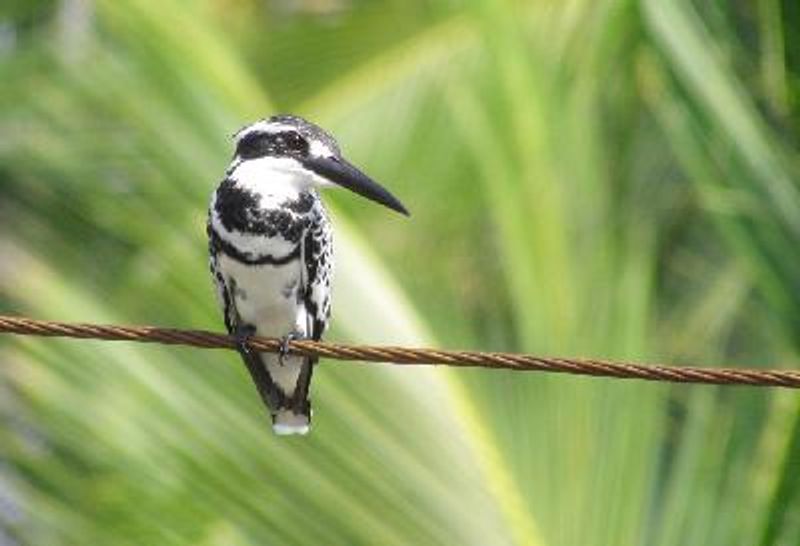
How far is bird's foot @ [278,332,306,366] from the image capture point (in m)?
6.07

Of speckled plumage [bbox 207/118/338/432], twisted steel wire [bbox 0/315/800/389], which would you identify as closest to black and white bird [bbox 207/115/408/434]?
speckled plumage [bbox 207/118/338/432]

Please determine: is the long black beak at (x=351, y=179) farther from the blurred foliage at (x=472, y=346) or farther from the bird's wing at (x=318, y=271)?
the blurred foliage at (x=472, y=346)

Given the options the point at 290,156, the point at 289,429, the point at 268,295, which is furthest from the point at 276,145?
the point at 289,429

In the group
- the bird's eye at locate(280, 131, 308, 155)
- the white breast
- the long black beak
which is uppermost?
the bird's eye at locate(280, 131, 308, 155)

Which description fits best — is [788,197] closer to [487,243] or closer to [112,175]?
[112,175]

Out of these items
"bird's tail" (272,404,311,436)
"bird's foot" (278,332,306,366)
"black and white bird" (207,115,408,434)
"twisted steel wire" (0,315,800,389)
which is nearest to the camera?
"twisted steel wire" (0,315,800,389)

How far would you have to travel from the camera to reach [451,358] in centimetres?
522

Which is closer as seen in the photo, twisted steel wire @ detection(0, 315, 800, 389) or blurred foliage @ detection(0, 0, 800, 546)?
twisted steel wire @ detection(0, 315, 800, 389)

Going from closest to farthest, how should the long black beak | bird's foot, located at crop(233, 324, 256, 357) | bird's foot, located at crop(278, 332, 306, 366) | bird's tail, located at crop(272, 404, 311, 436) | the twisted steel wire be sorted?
the twisted steel wire → bird's foot, located at crop(233, 324, 256, 357) → bird's foot, located at crop(278, 332, 306, 366) → bird's tail, located at crop(272, 404, 311, 436) → the long black beak

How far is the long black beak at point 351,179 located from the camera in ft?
21.0

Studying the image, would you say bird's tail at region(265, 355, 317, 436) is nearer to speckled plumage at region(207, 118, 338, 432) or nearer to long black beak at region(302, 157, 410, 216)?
speckled plumage at region(207, 118, 338, 432)

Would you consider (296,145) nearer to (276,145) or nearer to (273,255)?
(276,145)

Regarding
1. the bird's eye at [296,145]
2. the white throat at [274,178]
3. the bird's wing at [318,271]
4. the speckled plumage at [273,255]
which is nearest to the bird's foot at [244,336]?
the speckled plumage at [273,255]

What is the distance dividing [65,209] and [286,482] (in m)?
4.00
